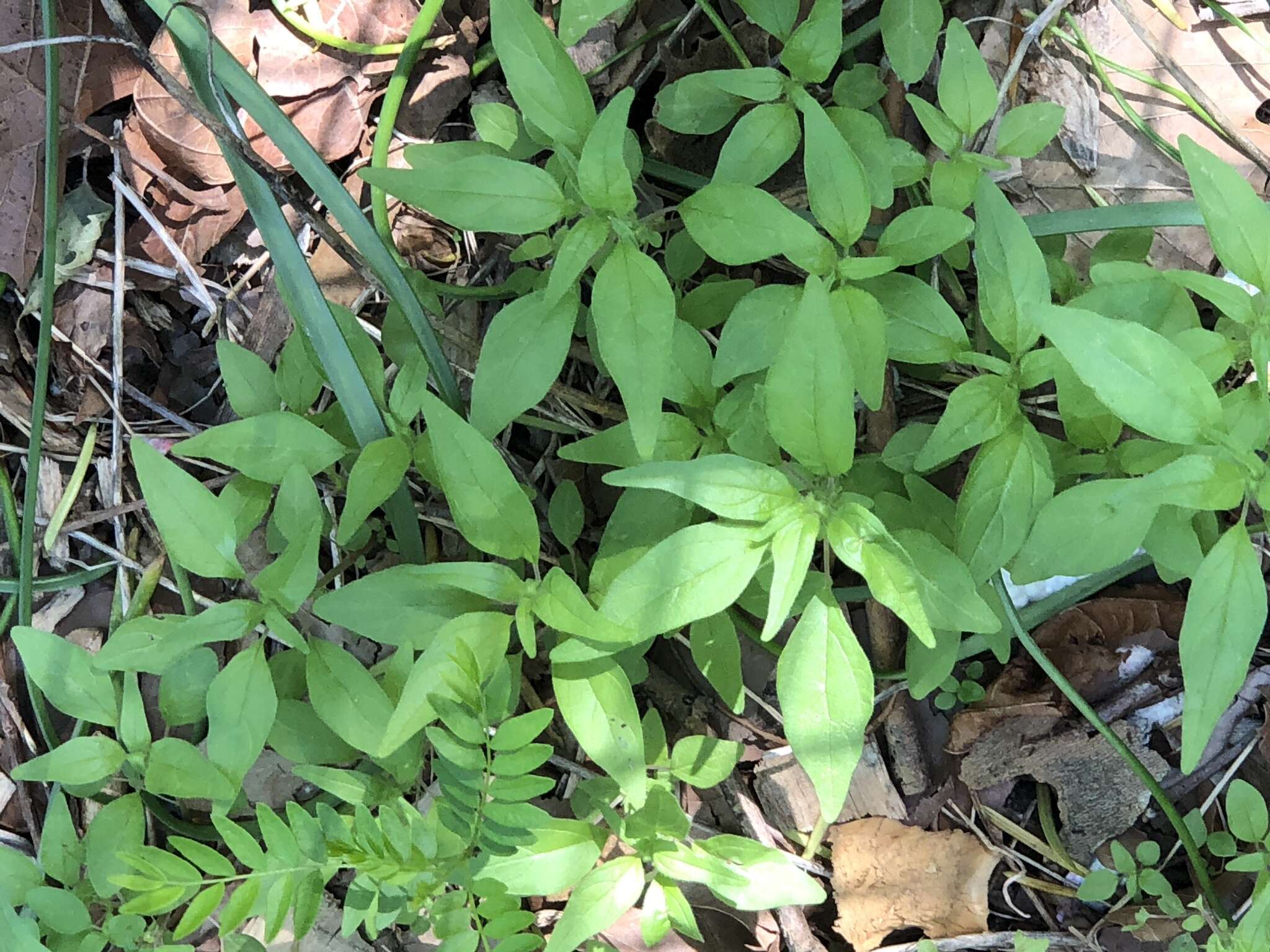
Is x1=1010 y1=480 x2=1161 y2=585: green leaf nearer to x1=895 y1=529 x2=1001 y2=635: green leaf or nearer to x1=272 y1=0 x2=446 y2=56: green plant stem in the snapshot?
x1=895 y1=529 x2=1001 y2=635: green leaf

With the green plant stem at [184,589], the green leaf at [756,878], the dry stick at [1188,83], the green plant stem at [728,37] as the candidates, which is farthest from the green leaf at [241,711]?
the dry stick at [1188,83]

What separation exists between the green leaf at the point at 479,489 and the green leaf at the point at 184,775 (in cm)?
55

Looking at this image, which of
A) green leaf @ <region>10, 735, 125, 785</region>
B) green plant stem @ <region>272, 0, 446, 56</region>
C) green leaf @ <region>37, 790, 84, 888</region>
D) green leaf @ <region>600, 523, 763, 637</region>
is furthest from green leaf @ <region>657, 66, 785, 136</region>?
green leaf @ <region>37, 790, 84, 888</region>

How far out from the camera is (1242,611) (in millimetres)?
1101

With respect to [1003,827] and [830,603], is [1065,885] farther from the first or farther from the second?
[830,603]

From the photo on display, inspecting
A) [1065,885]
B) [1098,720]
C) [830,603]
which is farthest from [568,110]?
[1065,885]

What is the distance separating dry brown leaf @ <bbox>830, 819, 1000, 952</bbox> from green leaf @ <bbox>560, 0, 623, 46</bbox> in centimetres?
145

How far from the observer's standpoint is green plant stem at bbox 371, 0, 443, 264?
158cm

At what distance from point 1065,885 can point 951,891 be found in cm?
22

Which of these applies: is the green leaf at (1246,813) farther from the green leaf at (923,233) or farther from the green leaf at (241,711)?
the green leaf at (241,711)

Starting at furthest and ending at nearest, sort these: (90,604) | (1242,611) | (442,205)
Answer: (90,604) < (442,205) < (1242,611)

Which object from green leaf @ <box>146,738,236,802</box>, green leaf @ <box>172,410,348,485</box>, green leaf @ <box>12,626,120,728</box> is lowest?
green leaf @ <box>146,738,236,802</box>

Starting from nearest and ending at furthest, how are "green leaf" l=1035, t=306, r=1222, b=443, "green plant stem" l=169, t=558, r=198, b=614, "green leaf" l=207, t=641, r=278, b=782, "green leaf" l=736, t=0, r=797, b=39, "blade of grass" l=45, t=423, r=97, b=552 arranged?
1. "green leaf" l=1035, t=306, r=1222, b=443
2. "green leaf" l=207, t=641, r=278, b=782
3. "green leaf" l=736, t=0, r=797, b=39
4. "green plant stem" l=169, t=558, r=198, b=614
5. "blade of grass" l=45, t=423, r=97, b=552

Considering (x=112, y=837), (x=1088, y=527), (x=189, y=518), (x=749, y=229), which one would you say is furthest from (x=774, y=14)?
(x=112, y=837)
